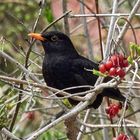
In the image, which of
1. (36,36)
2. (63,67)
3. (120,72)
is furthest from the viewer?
(63,67)

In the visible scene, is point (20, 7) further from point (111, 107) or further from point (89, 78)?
point (111, 107)

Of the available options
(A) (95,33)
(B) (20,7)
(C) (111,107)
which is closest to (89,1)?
(A) (95,33)

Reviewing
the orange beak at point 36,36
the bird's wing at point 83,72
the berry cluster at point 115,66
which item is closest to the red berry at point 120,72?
the berry cluster at point 115,66

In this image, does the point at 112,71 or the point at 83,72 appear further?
the point at 83,72

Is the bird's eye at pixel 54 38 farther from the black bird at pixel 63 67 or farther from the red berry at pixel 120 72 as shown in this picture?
the red berry at pixel 120 72

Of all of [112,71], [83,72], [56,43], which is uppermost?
[112,71]

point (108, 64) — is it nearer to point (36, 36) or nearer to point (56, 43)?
point (36, 36)

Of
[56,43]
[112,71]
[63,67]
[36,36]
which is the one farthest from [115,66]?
[56,43]
